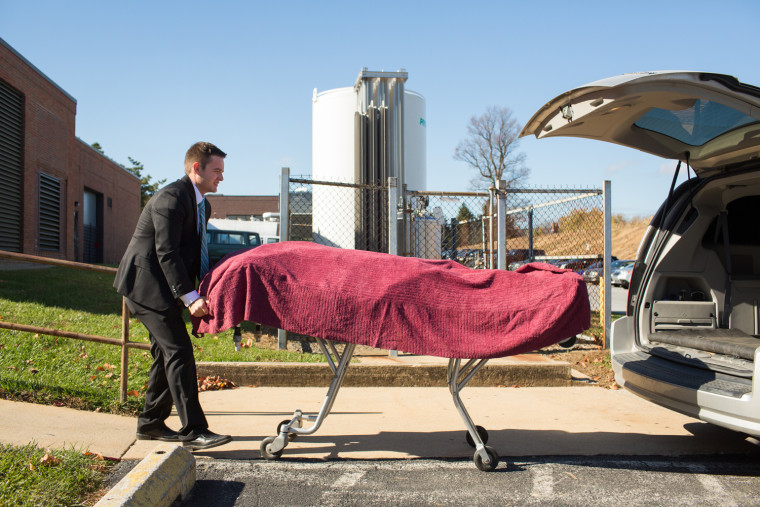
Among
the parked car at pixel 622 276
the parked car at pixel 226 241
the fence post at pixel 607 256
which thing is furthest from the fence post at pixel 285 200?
the parked car at pixel 622 276

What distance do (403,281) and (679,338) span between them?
2223 millimetres

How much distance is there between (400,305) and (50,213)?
18619mm

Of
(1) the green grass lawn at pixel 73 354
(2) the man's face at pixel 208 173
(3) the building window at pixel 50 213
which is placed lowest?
(1) the green grass lawn at pixel 73 354

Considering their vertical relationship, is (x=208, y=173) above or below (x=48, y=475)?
above

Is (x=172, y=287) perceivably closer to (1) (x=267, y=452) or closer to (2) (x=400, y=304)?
(1) (x=267, y=452)

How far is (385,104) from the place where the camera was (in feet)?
36.2

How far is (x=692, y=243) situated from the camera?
4.81 metres

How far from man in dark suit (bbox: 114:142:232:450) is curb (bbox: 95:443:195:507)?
56cm

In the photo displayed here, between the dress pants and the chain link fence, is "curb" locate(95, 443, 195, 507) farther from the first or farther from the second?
the chain link fence

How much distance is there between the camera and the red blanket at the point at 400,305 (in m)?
3.62

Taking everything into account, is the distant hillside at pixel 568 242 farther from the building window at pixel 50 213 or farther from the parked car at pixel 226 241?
the building window at pixel 50 213

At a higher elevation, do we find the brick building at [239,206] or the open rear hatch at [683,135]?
the brick building at [239,206]

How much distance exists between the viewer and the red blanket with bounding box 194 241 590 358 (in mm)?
3617

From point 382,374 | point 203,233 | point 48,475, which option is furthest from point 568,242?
point 48,475
